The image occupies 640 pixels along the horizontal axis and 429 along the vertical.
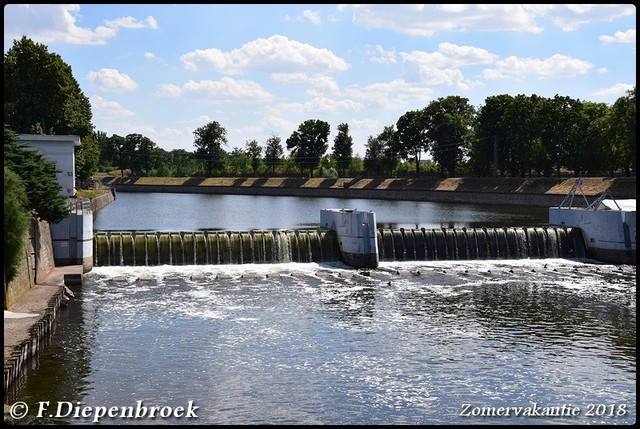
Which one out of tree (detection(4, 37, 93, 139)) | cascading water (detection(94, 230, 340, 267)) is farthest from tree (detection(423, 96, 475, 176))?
cascading water (detection(94, 230, 340, 267))

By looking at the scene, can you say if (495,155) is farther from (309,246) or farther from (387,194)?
(309,246)

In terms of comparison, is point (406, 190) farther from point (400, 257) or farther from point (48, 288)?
point (48, 288)

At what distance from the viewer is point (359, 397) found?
22.7 metres

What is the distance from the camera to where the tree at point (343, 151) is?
158m

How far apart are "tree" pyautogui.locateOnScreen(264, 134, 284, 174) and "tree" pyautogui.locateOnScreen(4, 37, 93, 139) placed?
284 ft

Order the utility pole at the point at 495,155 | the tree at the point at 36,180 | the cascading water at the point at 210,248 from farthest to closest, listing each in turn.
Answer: the utility pole at the point at 495,155 → the cascading water at the point at 210,248 → the tree at the point at 36,180

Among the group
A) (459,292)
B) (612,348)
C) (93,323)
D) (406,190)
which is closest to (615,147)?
(406,190)

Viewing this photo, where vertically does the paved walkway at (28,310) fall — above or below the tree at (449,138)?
below

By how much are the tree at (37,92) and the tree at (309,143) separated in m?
80.8

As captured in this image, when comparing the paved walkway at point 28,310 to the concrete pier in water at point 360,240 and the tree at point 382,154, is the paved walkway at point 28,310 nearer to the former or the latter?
the concrete pier in water at point 360,240

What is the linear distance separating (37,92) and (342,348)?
208ft

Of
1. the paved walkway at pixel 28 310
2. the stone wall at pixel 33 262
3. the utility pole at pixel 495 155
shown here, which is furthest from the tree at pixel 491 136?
the paved walkway at pixel 28 310

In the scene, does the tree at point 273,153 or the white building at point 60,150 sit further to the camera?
the tree at point 273,153

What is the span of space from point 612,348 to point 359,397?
1153 cm
